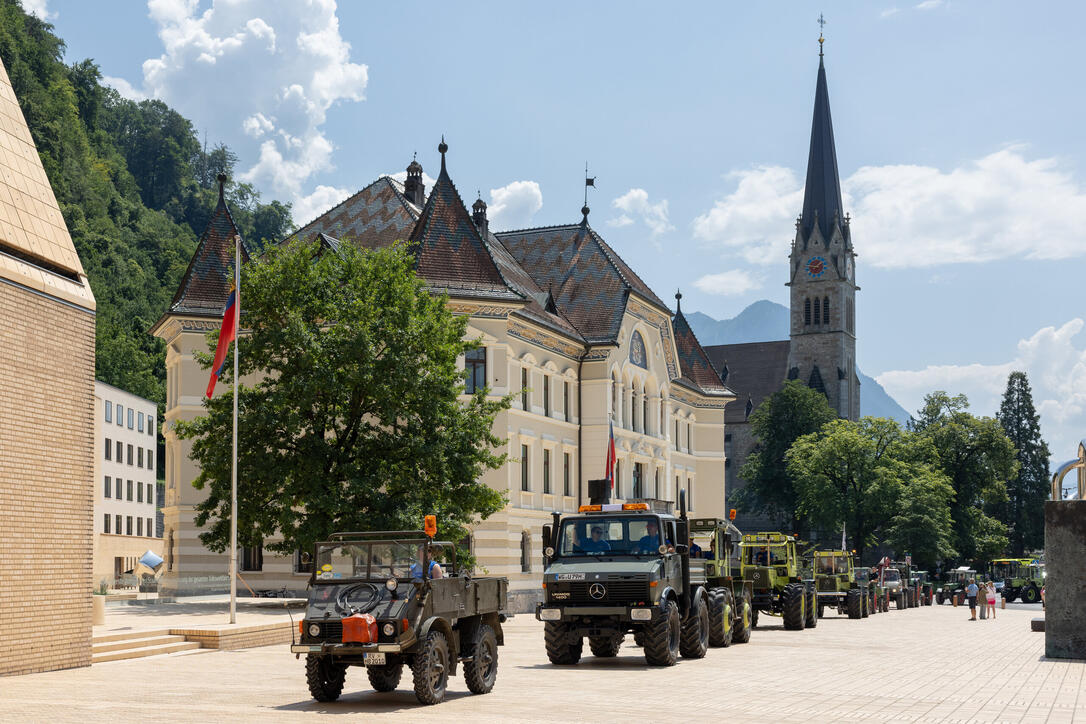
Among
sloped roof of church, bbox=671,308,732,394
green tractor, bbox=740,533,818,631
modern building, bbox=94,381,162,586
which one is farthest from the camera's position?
modern building, bbox=94,381,162,586

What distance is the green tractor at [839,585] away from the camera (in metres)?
44.3

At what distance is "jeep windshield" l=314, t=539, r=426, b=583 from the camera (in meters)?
16.2

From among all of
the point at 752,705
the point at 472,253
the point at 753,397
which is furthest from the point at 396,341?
the point at 753,397

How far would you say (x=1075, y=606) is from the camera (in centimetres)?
2208

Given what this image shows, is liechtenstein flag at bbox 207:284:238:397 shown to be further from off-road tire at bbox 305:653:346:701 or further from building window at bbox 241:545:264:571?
building window at bbox 241:545:264:571

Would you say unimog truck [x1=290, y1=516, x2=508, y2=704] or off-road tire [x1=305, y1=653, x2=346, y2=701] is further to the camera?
off-road tire [x1=305, y1=653, x2=346, y2=701]

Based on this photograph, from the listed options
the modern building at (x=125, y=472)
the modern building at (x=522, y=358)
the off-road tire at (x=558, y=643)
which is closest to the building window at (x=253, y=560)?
the modern building at (x=522, y=358)

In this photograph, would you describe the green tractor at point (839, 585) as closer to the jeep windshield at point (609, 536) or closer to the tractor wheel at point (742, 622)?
the tractor wheel at point (742, 622)

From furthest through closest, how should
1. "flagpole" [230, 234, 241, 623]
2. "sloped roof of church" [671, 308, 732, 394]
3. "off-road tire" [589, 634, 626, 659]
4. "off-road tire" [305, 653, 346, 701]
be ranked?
1. "sloped roof of church" [671, 308, 732, 394]
2. "flagpole" [230, 234, 241, 623]
3. "off-road tire" [589, 634, 626, 659]
4. "off-road tire" [305, 653, 346, 701]

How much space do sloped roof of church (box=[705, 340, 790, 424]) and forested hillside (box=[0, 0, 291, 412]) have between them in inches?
1877

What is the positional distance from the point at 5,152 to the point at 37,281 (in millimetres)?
2225

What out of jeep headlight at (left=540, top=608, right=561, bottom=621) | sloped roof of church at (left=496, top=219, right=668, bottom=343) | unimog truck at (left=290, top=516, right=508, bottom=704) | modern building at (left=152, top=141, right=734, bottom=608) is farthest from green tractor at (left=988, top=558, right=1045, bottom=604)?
unimog truck at (left=290, top=516, right=508, bottom=704)

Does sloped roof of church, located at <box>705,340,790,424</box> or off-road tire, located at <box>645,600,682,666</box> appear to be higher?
sloped roof of church, located at <box>705,340,790,424</box>

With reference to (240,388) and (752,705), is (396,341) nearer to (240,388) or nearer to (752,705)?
(240,388)
